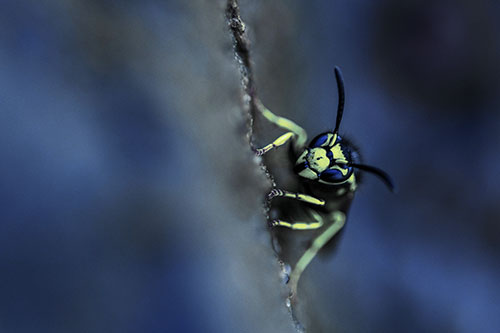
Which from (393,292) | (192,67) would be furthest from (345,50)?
(192,67)

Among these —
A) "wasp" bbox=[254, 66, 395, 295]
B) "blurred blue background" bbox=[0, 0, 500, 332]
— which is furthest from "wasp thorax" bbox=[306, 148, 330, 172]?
"blurred blue background" bbox=[0, 0, 500, 332]

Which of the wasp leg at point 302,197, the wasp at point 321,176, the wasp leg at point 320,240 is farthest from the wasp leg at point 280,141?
the wasp leg at point 320,240

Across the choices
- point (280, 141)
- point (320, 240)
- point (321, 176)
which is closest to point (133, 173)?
point (280, 141)

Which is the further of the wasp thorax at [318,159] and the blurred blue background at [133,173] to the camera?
the wasp thorax at [318,159]

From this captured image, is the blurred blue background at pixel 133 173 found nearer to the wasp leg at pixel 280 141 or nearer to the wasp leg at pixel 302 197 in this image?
the wasp leg at pixel 280 141

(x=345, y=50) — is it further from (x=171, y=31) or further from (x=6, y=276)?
(x=6, y=276)

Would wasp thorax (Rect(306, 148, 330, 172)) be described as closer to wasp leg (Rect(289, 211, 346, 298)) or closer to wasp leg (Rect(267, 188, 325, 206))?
wasp leg (Rect(267, 188, 325, 206))

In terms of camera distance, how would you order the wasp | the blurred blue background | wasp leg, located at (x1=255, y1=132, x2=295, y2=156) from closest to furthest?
the blurred blue background
wasp leg, located at (x1=255, y1=132, x2=295, y2=156)
the wasp
